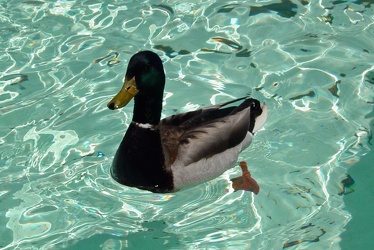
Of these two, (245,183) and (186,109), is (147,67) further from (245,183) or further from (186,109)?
(186,109)

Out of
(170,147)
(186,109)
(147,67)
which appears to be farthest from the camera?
(186,109)

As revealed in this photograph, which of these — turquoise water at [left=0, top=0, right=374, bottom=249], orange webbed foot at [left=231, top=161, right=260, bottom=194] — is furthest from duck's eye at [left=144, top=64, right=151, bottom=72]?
orange webbed foot at [left=231, top=161, right=260, bottom=194]

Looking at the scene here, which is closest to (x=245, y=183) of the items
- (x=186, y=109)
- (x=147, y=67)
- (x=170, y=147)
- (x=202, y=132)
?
(x=202, y=132)

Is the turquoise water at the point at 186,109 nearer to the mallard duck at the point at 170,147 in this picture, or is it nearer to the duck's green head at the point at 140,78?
the mallard duck at the point at 170,147

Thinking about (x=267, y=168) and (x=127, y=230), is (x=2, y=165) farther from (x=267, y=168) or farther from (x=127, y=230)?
(x=267, y=168)

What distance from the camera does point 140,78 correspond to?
16.3 feet

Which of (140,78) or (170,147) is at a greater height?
(140,78)

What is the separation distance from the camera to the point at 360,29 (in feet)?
23.7

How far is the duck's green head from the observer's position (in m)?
4.93

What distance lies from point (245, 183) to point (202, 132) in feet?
1.56

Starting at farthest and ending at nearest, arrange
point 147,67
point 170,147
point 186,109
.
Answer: point 186,109 < point 170,147 < point 147,67

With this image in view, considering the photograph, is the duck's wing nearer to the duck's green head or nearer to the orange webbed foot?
the orange webbed foot

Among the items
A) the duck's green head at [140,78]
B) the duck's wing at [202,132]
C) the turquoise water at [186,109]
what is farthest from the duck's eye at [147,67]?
the turquoise water at [186,109]

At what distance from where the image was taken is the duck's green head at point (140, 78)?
4930 millimetres
